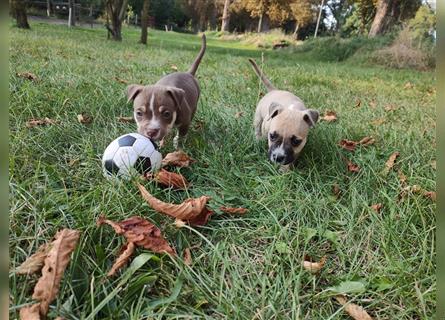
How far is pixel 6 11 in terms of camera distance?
635mm

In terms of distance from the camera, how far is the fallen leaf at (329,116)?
498cm

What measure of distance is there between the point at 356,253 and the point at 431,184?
1009mm

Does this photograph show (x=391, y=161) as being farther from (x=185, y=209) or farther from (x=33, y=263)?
(x=33, y=263)

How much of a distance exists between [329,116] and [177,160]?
2590 millimetres

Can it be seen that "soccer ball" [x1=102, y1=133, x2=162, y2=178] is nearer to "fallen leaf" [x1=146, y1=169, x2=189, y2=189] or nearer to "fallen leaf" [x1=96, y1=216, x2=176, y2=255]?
"fallen leaf" [x1=146, y1=169, x2=189, y2=189]

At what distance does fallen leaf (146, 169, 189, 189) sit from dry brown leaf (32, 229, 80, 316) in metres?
0.87

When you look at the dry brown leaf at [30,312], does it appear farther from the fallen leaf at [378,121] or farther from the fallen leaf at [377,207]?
the fallen leaf at [378,121]

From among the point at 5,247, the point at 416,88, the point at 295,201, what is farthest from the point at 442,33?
the point at 416,88

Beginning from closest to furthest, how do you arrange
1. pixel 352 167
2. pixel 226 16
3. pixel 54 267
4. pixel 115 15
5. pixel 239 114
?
pixel 54 267, pixel 352 167, pixel 239 114, pixel 115 15, pixel 226 16

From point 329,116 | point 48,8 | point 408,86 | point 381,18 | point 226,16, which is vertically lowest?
point 48,8

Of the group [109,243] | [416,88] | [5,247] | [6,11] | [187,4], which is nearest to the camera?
[6,11]

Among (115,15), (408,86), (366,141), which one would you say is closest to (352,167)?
(366,141)

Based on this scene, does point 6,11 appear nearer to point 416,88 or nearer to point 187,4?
point 416,88

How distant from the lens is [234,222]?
2.64m
